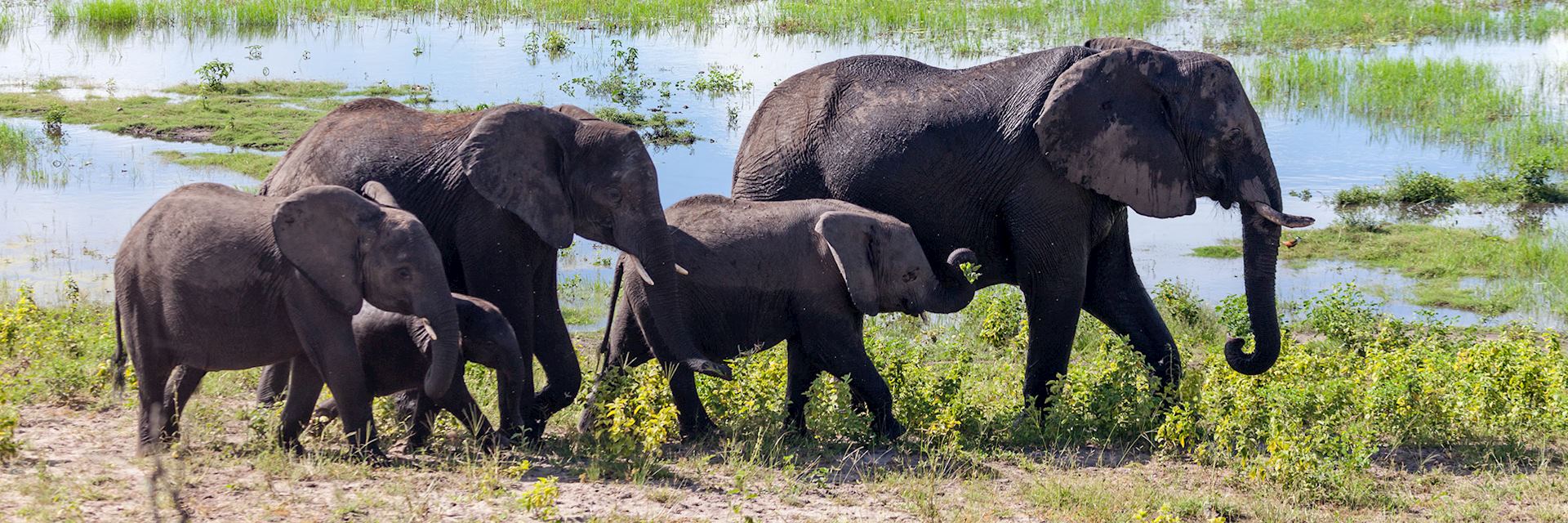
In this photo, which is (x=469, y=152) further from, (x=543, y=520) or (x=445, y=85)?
(x=445, y=85)

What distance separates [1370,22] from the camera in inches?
1078

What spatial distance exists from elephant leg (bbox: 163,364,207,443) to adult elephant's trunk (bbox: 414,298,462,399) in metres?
1.39

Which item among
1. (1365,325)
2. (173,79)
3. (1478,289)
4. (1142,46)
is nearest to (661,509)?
(1142,46)

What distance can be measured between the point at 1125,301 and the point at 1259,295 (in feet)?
2.76

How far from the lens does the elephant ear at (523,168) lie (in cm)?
793

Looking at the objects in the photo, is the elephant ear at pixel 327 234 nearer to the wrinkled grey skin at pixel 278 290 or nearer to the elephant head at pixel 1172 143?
the wrinkled grey skin at pixel 278 290

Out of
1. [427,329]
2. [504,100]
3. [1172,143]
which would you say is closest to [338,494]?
[427,329]

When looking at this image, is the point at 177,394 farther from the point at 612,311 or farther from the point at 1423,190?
the point at 1423,190

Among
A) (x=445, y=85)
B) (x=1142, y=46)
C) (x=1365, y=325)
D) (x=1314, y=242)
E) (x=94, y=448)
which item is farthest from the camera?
(x=445, y=85)

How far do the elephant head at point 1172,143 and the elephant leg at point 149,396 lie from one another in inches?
174

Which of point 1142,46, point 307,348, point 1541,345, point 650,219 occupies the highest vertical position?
point 1142,46

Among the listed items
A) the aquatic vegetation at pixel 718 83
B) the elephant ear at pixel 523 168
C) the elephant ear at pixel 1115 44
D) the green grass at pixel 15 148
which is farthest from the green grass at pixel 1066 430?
the aquatic vegetation at pixel 718 83

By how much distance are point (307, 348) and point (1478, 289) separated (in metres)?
9.85

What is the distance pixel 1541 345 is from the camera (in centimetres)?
1166
